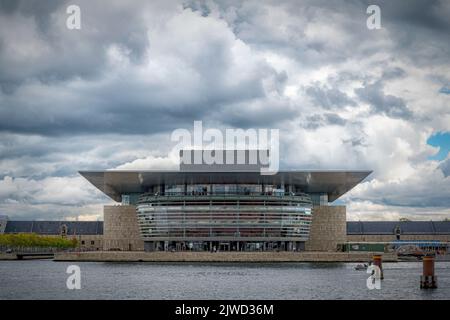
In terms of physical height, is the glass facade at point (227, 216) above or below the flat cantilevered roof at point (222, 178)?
below

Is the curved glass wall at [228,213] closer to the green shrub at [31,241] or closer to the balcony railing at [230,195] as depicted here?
the balcony railing at [230,195]

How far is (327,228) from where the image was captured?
314ft

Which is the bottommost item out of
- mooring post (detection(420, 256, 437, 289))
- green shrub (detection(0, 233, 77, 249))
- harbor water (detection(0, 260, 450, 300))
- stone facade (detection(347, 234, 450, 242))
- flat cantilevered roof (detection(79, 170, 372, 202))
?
harbor water (detection(0, 260, 450, 300))

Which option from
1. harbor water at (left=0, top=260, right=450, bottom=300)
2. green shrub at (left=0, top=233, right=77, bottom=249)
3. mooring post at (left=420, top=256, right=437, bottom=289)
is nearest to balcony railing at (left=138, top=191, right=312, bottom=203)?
harbor water at (left=0, top=260, right=450, bottom=300)

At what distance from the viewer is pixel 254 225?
85375 millimetres

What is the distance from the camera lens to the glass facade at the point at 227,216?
85.4m

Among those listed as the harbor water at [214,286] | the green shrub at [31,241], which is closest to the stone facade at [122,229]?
the green shrub at [31,241]

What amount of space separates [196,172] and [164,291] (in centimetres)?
3854

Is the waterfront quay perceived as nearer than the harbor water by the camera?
No

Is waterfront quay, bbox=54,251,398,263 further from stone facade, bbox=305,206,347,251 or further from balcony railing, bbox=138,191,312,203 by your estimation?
stone facade, bbox=305,206,347,251

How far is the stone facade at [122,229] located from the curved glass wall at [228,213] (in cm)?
917

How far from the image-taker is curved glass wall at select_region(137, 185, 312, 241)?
8531cm
